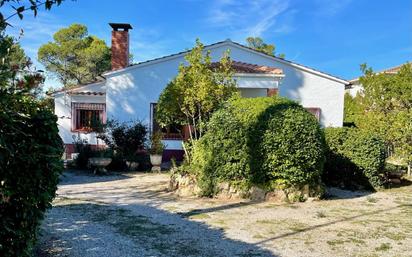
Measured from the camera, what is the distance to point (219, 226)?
7535mm

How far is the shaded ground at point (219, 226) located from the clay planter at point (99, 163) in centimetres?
395

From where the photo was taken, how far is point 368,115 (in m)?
15.8

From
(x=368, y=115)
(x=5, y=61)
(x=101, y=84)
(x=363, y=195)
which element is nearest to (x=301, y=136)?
(x=363, y=195)

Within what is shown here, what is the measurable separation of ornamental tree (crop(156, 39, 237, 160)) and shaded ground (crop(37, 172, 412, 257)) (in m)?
2.99

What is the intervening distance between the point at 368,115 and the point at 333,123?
480cm

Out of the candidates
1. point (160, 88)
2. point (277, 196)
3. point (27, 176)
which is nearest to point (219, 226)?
point (277, 196)

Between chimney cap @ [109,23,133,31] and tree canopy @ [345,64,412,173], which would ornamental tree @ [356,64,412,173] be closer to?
tree canopy @ [345,64,412,173]

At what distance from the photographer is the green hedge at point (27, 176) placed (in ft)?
12.0

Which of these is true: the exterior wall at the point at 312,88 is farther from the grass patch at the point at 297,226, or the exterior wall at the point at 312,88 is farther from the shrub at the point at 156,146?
the grass patch at the point at 297,226

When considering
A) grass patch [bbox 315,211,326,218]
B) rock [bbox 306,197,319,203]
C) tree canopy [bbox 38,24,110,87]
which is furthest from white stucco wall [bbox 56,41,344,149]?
tree canopy [bbox 38,24,110,87]

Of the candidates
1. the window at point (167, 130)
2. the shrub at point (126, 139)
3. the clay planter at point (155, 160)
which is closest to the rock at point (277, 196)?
the clay planter at point (155, 160)

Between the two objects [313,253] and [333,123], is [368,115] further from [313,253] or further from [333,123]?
[313,253]

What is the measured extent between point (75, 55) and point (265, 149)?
119ft

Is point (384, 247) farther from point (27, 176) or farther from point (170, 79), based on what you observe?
point (170, 79)
